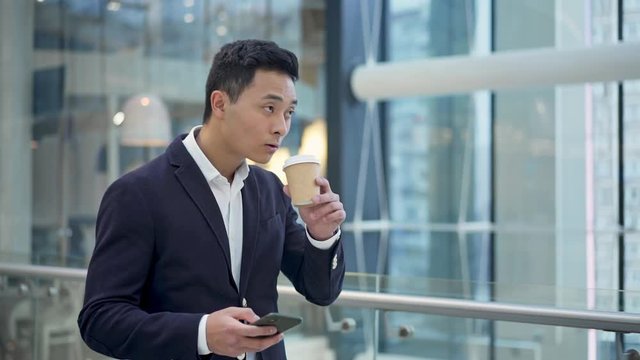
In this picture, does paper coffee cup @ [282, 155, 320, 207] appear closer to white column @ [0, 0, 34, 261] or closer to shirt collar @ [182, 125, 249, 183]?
shirt collar @ [182, 125, 249, 183]

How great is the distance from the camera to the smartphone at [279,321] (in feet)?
5.42

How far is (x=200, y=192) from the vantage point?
1.95 meters

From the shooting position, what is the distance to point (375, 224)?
33.9 ft

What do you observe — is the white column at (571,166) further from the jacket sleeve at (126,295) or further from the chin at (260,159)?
the jacket sleeve at (126,295)

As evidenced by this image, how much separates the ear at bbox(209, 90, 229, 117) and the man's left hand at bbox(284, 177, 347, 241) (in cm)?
22

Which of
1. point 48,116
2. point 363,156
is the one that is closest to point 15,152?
point 48,116

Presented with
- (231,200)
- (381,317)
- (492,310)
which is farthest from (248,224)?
(381,317)

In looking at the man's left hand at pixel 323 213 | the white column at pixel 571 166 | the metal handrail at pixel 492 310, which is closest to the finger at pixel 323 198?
the man's left hand at pixel 323 213

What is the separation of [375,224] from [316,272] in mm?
8329

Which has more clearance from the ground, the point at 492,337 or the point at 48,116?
the point at 48,116

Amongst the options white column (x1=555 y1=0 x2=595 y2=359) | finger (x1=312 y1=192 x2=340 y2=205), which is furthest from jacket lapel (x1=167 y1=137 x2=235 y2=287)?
white column (x1=555 y1=0 x2=595 y2=359)

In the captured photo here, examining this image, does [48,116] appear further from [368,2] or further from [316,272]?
[316,272]

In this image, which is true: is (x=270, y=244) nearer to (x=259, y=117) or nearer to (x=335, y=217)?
(x=335, y=217)

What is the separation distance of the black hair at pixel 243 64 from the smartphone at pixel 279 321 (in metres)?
0.51
